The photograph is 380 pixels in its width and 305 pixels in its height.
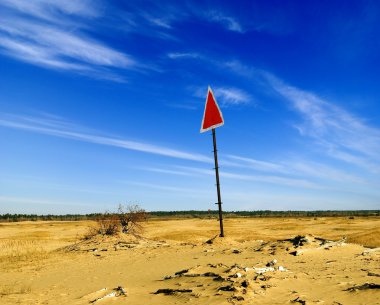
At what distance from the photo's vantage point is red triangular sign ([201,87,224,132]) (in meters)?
15.6

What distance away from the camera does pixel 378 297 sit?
5117 mm

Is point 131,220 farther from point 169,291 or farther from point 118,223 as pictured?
point 169,291

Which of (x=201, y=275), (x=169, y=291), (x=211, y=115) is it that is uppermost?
(x=211, y=115)

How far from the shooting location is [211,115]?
16.0 metres

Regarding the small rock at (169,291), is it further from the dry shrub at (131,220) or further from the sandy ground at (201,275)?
the dry shrub at (131,220)

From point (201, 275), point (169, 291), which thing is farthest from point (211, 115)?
point (169, 291)

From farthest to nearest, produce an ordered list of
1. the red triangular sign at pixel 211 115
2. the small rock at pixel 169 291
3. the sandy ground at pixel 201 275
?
the red triangular sign at pixel 211 115 → the small rock at pixel 169 291 → the sandy ground at pixel 201 275

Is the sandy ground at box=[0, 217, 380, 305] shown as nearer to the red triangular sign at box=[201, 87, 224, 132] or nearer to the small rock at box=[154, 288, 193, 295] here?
the small rock at box=[154, 288, 193, 295]

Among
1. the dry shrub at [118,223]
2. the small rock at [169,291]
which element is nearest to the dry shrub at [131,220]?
the dry shrub at [118,223]

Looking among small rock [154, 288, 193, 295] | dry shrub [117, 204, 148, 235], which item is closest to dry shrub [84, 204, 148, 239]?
dry shrub [117, 204, 148, 235]

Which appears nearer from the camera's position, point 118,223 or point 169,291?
point 169,291

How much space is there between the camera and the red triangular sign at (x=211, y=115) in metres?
15.6

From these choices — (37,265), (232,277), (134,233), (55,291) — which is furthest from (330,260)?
(134,233)

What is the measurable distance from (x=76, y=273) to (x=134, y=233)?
10.2 m
